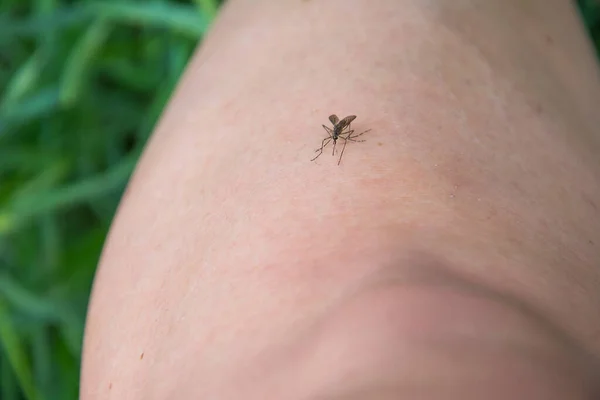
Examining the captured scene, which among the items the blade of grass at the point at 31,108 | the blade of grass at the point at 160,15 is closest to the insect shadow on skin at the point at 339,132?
the blade of grass at the point at 160,15

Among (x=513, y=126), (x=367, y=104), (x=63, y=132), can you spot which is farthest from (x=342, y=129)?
(x=63, y=132)

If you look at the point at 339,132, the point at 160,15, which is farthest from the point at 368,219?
the point at 160,15

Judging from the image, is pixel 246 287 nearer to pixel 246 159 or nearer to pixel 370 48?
pixel 246 159

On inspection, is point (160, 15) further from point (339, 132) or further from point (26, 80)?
point (339, 132)

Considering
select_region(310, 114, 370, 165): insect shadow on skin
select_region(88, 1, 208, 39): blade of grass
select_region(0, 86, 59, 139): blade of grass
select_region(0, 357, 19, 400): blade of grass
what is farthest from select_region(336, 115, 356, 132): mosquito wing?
select_region(0, 357, 19, 400): blade of grass

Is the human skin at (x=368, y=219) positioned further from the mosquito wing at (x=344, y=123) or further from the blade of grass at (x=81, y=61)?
the blade of grass at (x=81, y=61)
